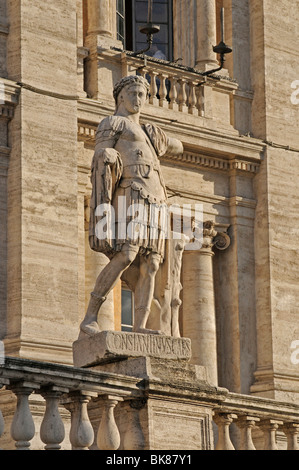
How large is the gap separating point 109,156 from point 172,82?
7912 millimetres

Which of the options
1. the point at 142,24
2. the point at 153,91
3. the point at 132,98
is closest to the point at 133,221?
the point at 132,98

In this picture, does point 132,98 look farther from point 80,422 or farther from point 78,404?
point 80,422

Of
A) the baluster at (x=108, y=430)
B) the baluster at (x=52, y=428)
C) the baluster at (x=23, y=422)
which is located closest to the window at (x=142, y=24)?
the baluster at (x=108, y=430)

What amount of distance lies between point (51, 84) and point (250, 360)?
190 inches

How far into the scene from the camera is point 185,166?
68.3 feet

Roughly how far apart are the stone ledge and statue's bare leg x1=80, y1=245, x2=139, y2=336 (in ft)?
0.76

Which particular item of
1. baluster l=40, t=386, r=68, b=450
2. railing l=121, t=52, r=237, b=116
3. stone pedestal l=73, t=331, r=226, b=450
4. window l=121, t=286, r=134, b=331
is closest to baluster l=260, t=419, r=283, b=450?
stone pedestal l=73, t=331, r=226, b=450

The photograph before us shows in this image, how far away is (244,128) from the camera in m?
21.7

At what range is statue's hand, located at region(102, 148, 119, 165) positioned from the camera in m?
13.0

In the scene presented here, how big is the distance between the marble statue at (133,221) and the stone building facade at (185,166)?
4.53m

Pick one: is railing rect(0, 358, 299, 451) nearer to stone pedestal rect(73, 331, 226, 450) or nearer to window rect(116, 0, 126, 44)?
stone pedestal rect(73, 331, 226, 450)

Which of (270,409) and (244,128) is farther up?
(244,128)
